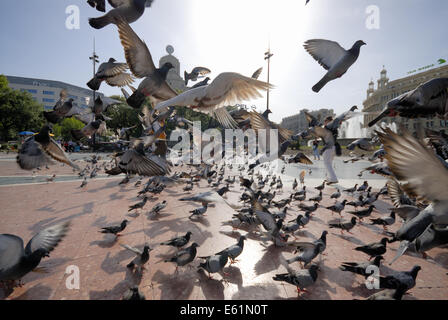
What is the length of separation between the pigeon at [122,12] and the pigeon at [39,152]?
8.82 feet

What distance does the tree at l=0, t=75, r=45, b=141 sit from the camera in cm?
3612

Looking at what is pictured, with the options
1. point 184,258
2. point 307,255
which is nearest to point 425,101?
point 307,255

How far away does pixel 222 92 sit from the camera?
3.67 metres

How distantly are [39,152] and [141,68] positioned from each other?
3.18 m

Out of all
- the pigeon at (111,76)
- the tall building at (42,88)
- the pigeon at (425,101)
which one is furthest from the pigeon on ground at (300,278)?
the tall building at (42,88)

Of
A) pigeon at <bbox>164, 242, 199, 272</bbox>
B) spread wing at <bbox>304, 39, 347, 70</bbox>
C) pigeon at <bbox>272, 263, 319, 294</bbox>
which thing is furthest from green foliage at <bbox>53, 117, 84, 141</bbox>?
pigeon at <bbox>272, 263, 319, 294</bbox>

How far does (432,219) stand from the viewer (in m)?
1.89

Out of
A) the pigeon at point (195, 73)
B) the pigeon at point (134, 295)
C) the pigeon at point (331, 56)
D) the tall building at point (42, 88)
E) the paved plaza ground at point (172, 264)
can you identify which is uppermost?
the tall building at point (42, 88)

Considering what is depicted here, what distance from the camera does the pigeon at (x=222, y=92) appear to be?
333cm

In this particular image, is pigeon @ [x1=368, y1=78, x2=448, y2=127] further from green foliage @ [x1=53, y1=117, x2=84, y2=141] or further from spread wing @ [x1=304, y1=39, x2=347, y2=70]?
green foliage @ [x1=53, y1=117, x2=84, y2=141]

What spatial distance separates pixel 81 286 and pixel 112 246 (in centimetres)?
116

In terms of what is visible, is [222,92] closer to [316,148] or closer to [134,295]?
[134,295]

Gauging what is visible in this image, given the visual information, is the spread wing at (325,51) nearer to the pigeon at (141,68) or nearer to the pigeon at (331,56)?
the pigeon at (331,56)
